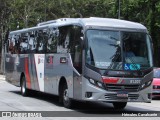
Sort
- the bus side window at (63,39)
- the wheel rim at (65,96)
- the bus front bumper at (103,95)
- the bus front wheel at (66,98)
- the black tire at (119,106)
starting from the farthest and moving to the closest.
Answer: the black tire at (119,106) < the bus side window at (63,39) < the wheel rim at (65,96) < the bus front wheel at (66,98) < the bus front bumper at (103,95)

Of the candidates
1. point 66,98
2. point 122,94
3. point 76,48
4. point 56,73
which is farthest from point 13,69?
point 122,94

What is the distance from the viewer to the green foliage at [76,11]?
44.8 m

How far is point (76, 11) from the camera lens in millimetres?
52375

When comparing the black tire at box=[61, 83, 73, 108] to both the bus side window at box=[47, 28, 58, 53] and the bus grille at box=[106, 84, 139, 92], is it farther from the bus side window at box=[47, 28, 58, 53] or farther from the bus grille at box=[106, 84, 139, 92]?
the bus grille at box=[106, 84, 139, 92]

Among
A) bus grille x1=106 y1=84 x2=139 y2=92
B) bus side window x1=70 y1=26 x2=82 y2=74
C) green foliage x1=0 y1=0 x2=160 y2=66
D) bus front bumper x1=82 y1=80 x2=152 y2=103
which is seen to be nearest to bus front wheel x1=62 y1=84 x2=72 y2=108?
bus side window x1=70 y1=26 x2=82 y2=74

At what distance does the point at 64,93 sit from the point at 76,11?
1404 inches

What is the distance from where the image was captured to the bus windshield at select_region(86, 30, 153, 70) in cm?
1552

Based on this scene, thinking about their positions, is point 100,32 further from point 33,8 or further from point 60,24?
point 33,8

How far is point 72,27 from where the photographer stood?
17.0 m

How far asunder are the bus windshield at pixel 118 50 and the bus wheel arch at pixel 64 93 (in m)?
2.16

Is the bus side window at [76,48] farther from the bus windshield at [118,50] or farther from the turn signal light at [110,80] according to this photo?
the turn signal light at [110,80]

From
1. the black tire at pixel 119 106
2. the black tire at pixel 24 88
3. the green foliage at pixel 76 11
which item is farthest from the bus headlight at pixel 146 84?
the green foliage at pixel 76 11

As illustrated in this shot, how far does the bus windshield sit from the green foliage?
2589cm

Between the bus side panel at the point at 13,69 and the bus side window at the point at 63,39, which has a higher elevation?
the bus side window at the point at 63,39
